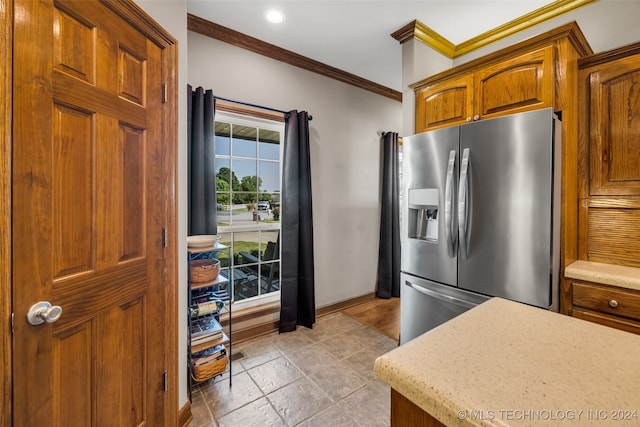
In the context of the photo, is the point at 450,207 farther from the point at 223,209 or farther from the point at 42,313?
the point at 42,313

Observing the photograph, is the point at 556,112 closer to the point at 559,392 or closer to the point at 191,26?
the point at 559,392

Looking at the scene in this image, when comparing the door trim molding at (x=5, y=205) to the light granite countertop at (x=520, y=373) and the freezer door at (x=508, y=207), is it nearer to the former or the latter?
the light granite countertop at (x=520, y=373)

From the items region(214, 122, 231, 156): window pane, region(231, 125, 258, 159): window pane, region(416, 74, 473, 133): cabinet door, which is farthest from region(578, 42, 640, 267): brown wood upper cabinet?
region(214, 122, 231, 156): window pane

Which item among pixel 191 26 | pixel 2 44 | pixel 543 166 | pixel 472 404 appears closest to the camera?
pixel 472 404

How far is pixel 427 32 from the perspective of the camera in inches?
93.5

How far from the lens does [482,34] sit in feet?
7.90

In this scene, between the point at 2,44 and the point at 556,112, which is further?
the point at 556,112

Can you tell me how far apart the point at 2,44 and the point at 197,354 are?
5.93 feet

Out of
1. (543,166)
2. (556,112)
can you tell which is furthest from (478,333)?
(556,112)

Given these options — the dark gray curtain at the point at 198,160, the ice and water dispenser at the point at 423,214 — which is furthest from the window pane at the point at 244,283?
the ice and water dispenser at the point at 423,214

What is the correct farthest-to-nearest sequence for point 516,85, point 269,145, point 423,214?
point 269,145, point 423,214, point 516,85

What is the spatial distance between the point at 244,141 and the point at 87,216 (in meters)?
1.69

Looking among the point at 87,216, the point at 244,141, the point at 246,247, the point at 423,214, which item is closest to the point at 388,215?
the point at 423,214

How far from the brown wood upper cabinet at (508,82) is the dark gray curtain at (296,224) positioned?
1.13 m
